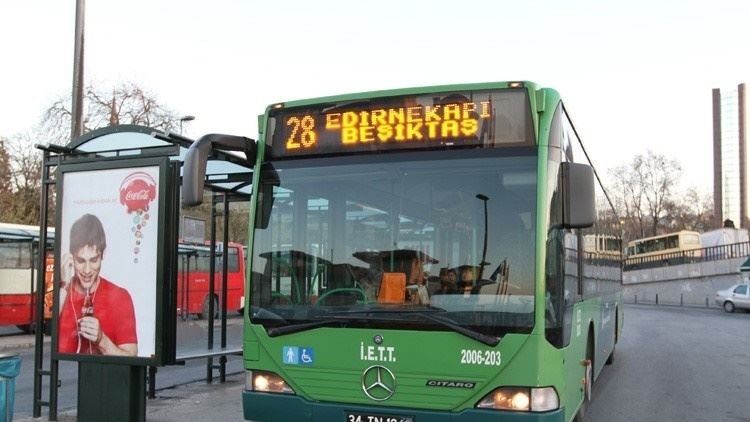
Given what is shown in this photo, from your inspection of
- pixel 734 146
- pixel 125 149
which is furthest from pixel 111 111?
pixel 734 146

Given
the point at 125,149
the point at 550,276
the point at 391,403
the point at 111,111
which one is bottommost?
the point at 391,403

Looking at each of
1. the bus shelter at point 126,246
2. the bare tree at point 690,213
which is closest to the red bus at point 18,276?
the bus shelter at point 126,246

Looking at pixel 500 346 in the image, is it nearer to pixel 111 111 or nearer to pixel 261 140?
pixel 261 140

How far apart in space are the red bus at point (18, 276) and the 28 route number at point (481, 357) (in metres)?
16.8

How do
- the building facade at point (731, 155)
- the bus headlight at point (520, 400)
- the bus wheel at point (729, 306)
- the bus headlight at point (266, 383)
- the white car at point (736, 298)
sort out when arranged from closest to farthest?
the bus headlight at point (520, 400) < the bus headlight at point (266, 383) < the white car at point (736, 298) < the bus wheel at point (729, 306) < the building facade at point (731, 155)

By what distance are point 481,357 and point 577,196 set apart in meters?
1.38

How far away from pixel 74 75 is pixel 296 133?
28.2 feet

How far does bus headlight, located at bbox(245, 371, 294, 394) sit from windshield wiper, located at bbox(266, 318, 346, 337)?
0.34m

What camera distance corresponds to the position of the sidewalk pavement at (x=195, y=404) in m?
7.92

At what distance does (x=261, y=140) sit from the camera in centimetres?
579

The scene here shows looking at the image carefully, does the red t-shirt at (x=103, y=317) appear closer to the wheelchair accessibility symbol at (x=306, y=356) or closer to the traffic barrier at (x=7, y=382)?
the traffic barrier at (x=7, y=382)

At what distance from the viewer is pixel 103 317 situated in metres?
7.23

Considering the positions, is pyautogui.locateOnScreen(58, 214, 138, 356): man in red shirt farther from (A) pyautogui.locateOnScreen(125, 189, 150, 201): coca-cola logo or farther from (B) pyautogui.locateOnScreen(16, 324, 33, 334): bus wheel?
(B) pyautogui.locateOnScreen(16, 324, 33, 334): bus wheel

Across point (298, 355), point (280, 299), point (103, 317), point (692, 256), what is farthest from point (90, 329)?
point (692, 256)
